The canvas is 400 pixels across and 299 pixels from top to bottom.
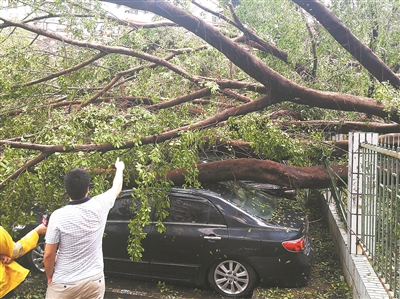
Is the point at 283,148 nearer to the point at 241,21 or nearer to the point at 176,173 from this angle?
the point at 176,173

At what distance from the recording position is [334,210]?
745 centimetres

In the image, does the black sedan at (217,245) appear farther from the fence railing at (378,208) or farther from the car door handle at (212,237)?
the fence railing at (378,208)

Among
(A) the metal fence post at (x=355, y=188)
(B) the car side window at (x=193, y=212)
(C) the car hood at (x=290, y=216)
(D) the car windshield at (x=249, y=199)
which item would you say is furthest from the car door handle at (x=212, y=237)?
(A) the metal fence post at (x=355, y=188)

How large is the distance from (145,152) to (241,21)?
10.2 ft

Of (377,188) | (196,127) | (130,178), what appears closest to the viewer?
(377,188)

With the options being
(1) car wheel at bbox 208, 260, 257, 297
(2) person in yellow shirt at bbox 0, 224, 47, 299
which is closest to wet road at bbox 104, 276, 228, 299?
(1) car wheel at bbox 208, 260, 257, 297

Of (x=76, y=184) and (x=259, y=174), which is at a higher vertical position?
(x=259, y=174)

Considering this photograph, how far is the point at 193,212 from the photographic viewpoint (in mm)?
5738

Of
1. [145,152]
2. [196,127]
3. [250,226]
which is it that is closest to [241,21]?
[196,127]

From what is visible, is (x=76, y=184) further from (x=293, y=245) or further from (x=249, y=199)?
(x=249, y=199)

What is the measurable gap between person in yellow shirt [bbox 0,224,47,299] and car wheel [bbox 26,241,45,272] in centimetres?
289

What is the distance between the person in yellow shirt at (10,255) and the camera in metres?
3.23

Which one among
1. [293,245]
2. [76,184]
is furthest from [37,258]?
[293,245]

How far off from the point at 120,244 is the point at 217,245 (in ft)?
4.77
